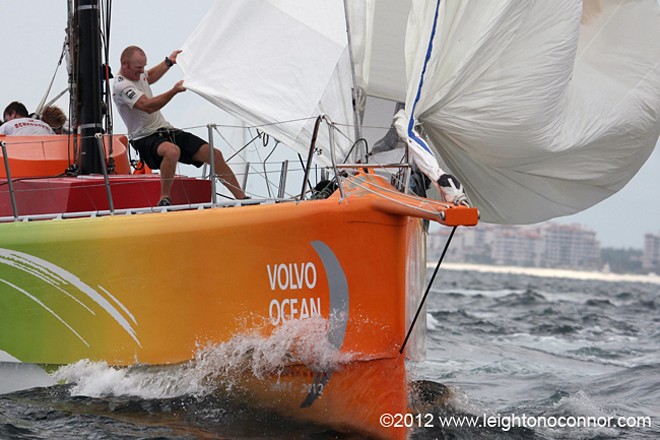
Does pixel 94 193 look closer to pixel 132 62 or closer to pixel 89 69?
pixel 132 62

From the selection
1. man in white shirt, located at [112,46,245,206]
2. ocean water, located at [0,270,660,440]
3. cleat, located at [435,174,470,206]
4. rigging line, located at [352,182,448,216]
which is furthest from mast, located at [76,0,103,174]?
cleat, located at [435,174,470,206]

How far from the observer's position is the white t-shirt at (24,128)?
7898mm

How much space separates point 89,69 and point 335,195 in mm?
3089

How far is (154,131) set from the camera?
690 cm

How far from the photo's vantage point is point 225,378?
583 cm

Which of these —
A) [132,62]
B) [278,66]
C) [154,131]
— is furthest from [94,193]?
[278,66]

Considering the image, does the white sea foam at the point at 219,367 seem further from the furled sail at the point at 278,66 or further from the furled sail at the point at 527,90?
the furled sail at the point at 527,90

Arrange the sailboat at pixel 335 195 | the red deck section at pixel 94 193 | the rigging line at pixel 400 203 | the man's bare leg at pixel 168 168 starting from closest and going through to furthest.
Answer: the rigging line at pixel 400 203 < the sailboat at pixel 335 195 < the man's bare leg at pixel 168 168 < the red deck section at pixel 94 193

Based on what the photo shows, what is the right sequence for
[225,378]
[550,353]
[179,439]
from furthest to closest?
1. [550,353]
2. [225,378]
3. [179,439]

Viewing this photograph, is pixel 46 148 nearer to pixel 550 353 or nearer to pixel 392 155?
pixel 392 155

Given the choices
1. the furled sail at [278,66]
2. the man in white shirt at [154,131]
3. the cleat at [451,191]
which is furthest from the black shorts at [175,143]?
the cleat at [451,191]

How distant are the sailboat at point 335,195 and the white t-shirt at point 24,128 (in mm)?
881

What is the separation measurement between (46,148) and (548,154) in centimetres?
389

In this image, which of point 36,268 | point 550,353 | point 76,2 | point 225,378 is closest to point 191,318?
point 225,378
